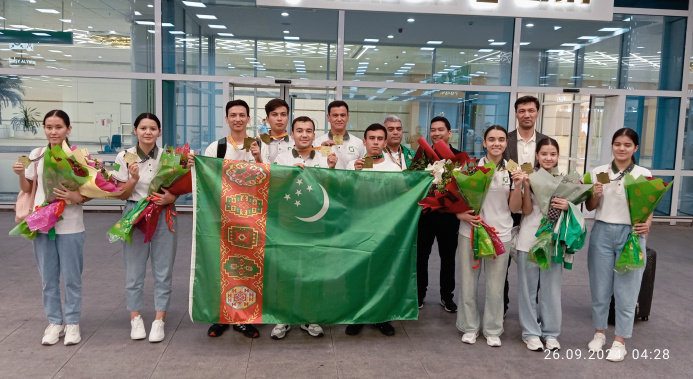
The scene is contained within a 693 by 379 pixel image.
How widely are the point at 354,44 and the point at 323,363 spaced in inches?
229

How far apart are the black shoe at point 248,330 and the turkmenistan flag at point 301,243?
15 centimetres

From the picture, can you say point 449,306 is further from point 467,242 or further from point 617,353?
point 617,353

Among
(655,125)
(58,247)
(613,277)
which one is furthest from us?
(655,125)

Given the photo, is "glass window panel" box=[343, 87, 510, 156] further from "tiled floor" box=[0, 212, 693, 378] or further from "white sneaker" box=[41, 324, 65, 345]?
"white sneaker" box=[41, 324, 65, 345]

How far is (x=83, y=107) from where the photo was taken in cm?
805

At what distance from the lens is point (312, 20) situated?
801 centimetres

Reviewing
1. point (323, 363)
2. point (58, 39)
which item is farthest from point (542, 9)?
point (58, 39)

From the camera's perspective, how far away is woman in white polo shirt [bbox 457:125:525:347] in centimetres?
335

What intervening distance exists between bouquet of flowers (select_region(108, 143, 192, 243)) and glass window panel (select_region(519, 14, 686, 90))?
6335 millimetres

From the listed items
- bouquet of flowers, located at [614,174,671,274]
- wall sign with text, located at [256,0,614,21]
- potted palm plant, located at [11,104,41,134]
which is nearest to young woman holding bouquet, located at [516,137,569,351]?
bouquet of flowers, located at [614,174,671,274]

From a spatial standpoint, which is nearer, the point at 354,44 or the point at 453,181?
the point at 453,181

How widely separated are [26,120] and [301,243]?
653cm

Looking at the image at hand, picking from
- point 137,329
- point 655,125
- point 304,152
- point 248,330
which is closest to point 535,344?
point 248,330

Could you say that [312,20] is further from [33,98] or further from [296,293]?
[296,293]
